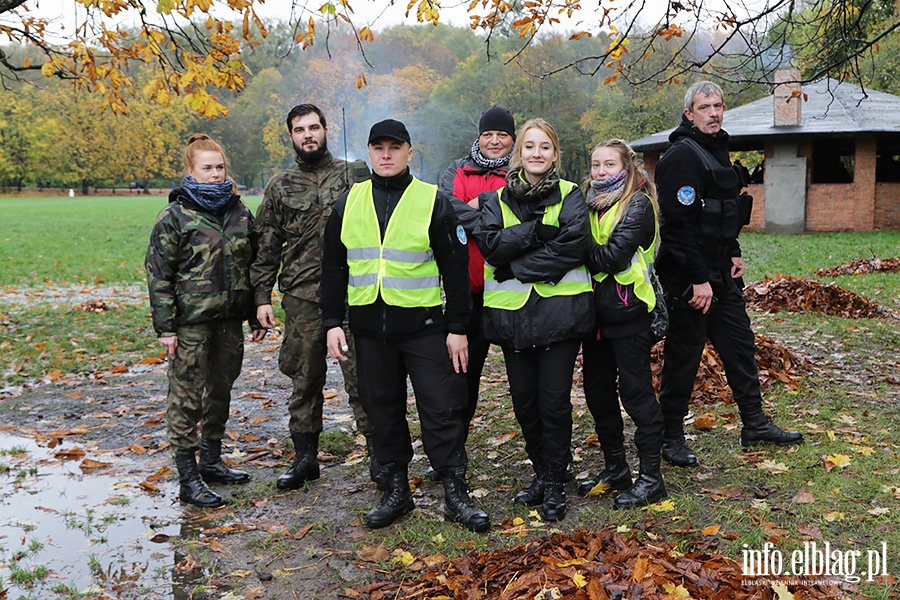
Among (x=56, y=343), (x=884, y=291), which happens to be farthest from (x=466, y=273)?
(x=884, y=291)

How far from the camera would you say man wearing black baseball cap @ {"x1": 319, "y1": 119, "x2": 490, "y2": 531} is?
435 cm

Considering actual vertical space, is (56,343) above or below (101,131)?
below

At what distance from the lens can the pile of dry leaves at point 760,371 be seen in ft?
21.9

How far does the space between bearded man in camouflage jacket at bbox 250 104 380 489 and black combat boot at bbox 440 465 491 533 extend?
0.72 meters

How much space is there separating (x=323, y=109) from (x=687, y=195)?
201ft

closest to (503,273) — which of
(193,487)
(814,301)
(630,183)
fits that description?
(630,183)

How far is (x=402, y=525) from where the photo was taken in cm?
448

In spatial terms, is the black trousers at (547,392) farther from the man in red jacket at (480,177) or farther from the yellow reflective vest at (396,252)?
the yellow reflective vest at (396,252)

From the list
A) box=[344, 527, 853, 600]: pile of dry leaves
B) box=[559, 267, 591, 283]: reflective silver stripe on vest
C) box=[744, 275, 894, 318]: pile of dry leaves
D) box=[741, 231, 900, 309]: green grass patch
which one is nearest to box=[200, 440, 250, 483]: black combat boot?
box=[344, 527, 853, 600]: pile of dry leaves

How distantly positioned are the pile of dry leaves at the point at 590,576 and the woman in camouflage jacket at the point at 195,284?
6.20 ft

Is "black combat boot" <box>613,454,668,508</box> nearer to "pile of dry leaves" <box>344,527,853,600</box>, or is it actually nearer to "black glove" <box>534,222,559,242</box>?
"pile of dry leaves" <box>344,527,853,600</box>

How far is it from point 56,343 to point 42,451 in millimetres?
4350

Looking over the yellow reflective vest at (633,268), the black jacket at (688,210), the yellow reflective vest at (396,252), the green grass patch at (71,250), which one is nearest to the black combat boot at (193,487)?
the yellow reflective vest at (396,252)

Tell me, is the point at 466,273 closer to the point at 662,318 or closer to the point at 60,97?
the point at 662,318
